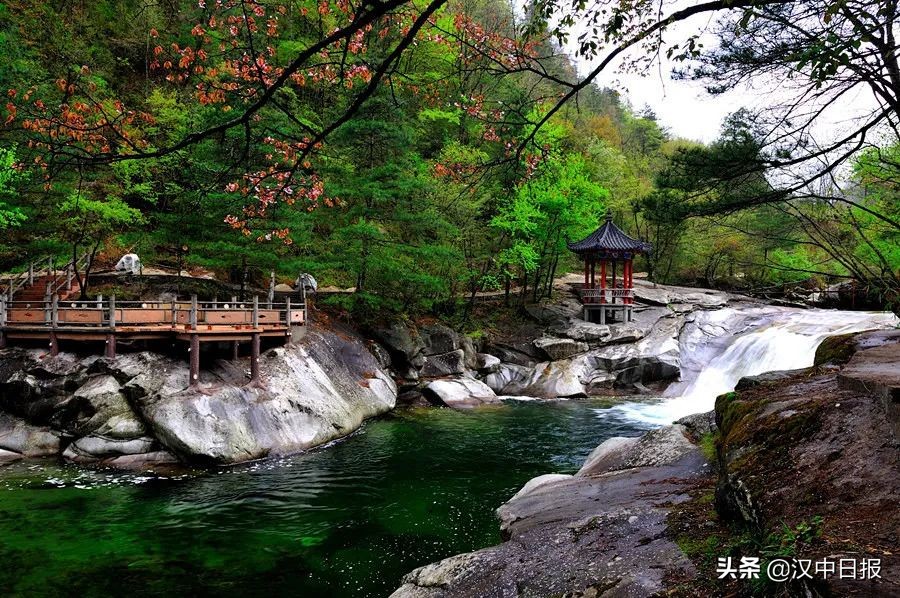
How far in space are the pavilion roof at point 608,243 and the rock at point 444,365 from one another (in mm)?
8529

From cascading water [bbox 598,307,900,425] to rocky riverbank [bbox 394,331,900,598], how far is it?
10202 mm

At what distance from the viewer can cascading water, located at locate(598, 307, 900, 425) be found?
17.2 m

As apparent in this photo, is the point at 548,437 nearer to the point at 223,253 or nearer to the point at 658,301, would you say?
the point at 223,253

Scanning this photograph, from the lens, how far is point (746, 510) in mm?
3727

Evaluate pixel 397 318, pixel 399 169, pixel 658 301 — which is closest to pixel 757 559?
pixel 399 169

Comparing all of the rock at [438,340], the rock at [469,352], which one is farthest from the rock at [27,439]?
the rock at [469,352]

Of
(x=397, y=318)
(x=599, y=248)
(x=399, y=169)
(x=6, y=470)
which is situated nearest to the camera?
(x=6, y=470)

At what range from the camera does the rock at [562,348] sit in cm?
2192

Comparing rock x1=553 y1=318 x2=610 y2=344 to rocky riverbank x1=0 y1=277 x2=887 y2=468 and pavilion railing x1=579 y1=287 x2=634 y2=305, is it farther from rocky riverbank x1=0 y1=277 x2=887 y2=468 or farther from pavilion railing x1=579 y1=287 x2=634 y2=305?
pavilion railing x1=579 y1=287 x2=634 y2=305

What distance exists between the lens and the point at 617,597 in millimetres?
3529

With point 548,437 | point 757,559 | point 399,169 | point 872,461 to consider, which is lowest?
point 548,437

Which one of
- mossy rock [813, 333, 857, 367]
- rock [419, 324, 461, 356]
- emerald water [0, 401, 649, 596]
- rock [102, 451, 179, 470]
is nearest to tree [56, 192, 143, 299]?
rock [102, 451, 179, 470]

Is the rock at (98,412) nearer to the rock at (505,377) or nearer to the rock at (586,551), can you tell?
the rock at (586,551)

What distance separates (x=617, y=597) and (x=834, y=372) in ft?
13.7
